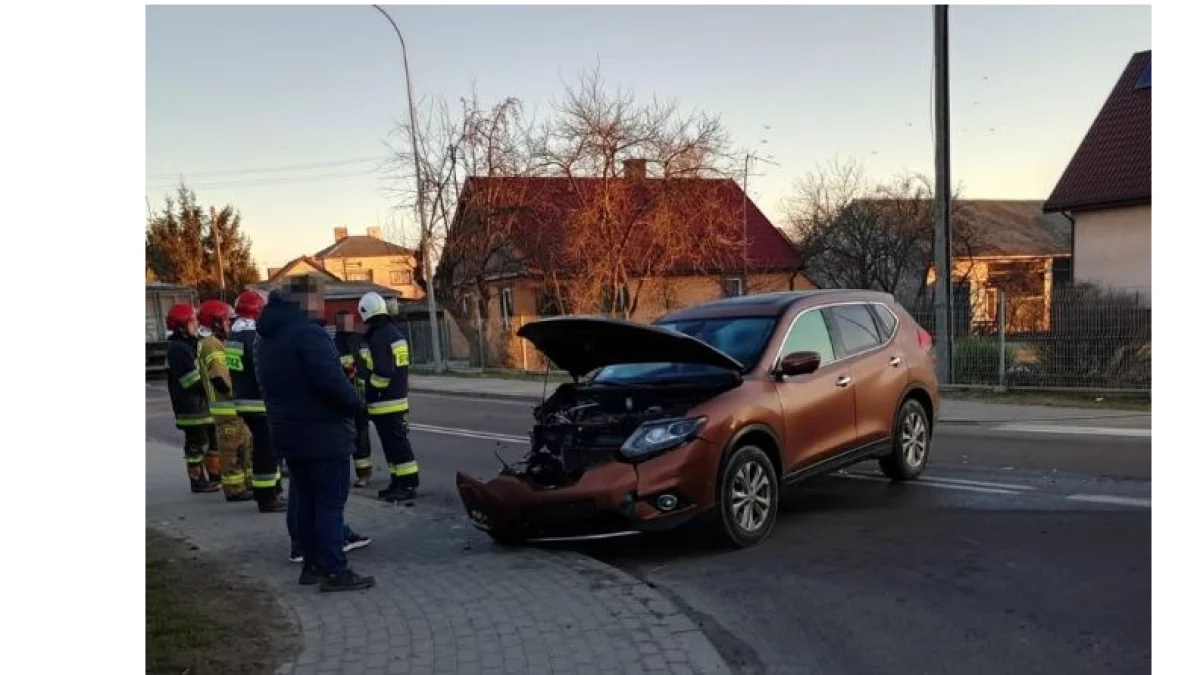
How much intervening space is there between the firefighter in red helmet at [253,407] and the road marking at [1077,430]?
8775 millimetres

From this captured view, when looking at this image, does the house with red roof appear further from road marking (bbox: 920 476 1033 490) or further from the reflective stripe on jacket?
road marking (bbox: 920 476 1033 490)

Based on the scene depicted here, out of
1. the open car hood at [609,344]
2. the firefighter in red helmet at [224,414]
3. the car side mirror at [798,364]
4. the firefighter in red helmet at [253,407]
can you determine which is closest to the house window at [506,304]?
the firefighter in red helmet at [224,414]

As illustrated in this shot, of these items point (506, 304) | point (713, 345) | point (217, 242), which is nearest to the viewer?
point (713, 345)

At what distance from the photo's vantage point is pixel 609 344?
6.45m

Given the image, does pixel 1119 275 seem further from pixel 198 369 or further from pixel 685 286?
pixel 198 369

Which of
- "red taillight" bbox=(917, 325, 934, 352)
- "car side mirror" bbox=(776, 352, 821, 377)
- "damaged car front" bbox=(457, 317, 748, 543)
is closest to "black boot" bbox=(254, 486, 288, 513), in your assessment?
"damaged car front" bbox=(457, 317, 748, 543)

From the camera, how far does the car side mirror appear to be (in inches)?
245

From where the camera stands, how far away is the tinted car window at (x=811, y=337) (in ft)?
21.8

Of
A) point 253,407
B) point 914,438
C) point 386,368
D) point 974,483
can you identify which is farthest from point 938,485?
point 253,407

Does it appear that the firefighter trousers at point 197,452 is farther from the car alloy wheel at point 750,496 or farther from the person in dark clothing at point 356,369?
the car alloy wheel at point 750,496

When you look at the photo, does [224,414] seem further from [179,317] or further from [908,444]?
[908,444]

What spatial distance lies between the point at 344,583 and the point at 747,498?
2.63 m

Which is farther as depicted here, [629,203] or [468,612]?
[629,203]

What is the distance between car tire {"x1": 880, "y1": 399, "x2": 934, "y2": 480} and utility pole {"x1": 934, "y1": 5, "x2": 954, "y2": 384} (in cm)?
842
